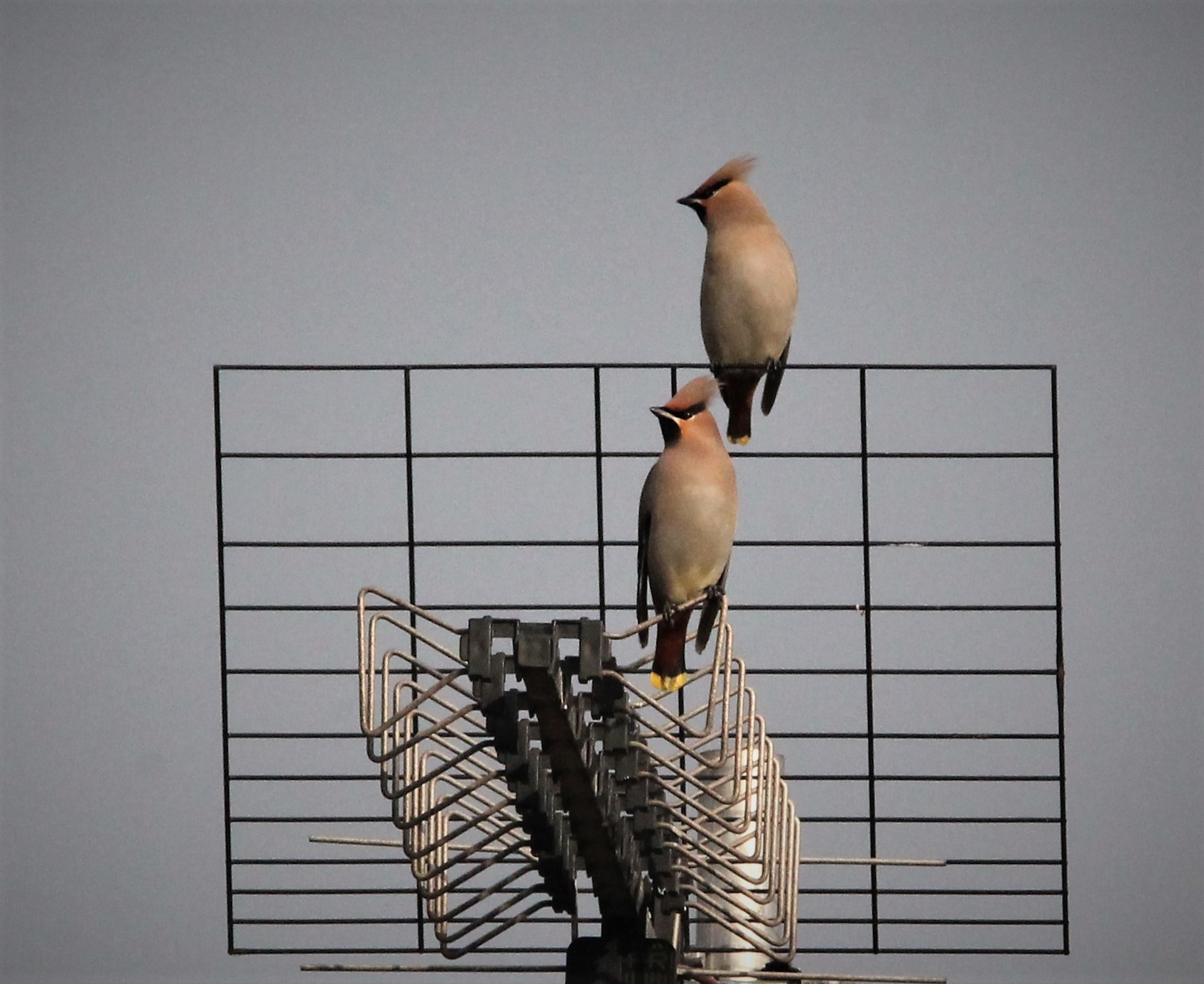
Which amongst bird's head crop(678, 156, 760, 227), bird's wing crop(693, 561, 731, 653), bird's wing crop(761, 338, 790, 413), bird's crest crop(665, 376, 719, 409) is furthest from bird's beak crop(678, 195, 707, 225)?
bird's wing crop(693, 561, 731, 653)

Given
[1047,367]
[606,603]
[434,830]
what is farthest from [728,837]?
[1047,367]

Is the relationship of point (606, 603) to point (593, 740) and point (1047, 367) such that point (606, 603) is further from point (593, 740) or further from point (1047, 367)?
point (593, 740)

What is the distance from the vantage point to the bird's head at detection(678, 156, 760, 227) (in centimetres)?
216

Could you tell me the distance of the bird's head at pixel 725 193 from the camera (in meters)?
2.16

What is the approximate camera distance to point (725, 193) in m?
2.17

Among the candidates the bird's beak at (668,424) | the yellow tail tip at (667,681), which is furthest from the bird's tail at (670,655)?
the bird's beak at (668,424)

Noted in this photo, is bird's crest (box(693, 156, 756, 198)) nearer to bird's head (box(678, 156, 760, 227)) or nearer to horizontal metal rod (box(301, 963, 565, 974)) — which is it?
bird's head (box(678, 156, 760, 227))

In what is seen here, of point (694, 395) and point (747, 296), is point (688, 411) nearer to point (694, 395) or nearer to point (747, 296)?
point (694, 395)

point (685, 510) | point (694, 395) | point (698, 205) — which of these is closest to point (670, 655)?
point (685, 510)

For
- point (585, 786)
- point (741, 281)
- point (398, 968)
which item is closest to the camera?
point (585, 786)

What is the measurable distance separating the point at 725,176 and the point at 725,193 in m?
0.02

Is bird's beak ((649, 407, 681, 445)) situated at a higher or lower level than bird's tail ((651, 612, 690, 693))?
higher

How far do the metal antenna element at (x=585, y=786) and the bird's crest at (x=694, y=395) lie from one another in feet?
0.92

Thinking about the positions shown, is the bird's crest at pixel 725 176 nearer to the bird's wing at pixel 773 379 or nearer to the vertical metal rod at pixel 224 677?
the bird's wing at pixel 773 379
